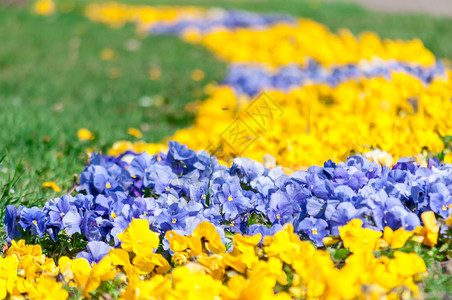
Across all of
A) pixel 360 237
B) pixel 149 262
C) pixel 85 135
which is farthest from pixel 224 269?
pixel 85 135

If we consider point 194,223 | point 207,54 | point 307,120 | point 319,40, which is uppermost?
point 194,223

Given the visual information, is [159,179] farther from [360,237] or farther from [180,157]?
[360,237]

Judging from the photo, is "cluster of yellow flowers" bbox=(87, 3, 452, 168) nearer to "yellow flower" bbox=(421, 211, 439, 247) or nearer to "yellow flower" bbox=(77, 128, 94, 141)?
"yellow flower" bbox=(77, 128, 94, 141)

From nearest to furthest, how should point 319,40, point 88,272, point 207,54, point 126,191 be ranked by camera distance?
1. point 88,272
2. point 126,191
3. point 319,40
4. point 207,54

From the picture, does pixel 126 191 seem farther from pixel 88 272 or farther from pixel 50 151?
pixel 50 151

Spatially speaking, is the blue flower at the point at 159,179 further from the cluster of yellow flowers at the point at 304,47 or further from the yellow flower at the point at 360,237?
the cluster of yellow flowers at the point at 304,47

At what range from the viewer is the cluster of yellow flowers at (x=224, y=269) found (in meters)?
1.52

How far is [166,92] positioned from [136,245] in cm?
400

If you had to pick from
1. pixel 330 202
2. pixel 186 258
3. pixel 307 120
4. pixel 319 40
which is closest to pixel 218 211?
pixel 186 258

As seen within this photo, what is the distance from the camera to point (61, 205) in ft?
6.90

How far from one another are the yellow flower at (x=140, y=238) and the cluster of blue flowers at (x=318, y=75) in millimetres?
3572

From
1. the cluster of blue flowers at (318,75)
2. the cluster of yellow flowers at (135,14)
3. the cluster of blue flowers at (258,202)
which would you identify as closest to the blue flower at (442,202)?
the cluster of blue flowers at (258,202)

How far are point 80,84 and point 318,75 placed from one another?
277 centimetres

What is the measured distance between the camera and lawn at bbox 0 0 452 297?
316 cm
